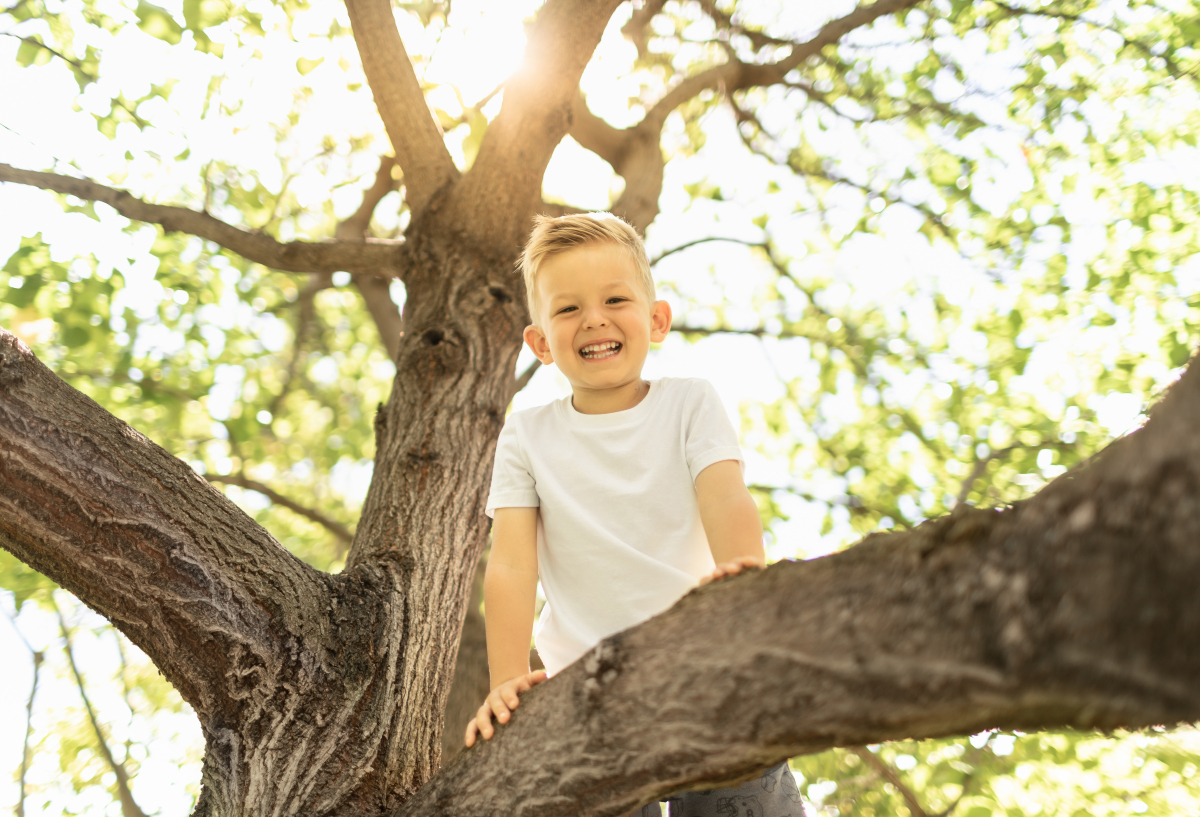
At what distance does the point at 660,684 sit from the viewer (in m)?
1.22

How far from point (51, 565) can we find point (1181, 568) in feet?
7.01

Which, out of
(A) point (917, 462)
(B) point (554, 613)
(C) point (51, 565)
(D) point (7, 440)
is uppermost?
(A) point (917, 462)

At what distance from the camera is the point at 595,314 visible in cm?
224

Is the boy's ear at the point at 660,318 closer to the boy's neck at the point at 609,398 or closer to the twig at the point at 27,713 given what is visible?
the boy's neck at the point at 609,398

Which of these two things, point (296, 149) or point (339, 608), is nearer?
point (339, 608)

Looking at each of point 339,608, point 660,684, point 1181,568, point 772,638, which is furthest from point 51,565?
point 1181,568

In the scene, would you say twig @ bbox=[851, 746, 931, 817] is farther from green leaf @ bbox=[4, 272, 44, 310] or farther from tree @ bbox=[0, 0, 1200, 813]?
green leaf @ bbox=[4, 272, 44, 310]

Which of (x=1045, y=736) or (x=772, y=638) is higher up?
(x=772, y=638)

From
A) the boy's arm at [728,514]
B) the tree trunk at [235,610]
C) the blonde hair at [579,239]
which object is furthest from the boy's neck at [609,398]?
the tree trunk at [235,610]

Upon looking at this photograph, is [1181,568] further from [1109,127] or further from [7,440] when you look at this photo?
[1109,127]

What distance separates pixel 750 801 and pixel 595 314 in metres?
1.44

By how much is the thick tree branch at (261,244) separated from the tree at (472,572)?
11mm

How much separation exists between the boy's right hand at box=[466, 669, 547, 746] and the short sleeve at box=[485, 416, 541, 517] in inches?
28.0

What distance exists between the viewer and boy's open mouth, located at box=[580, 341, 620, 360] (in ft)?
7.48
